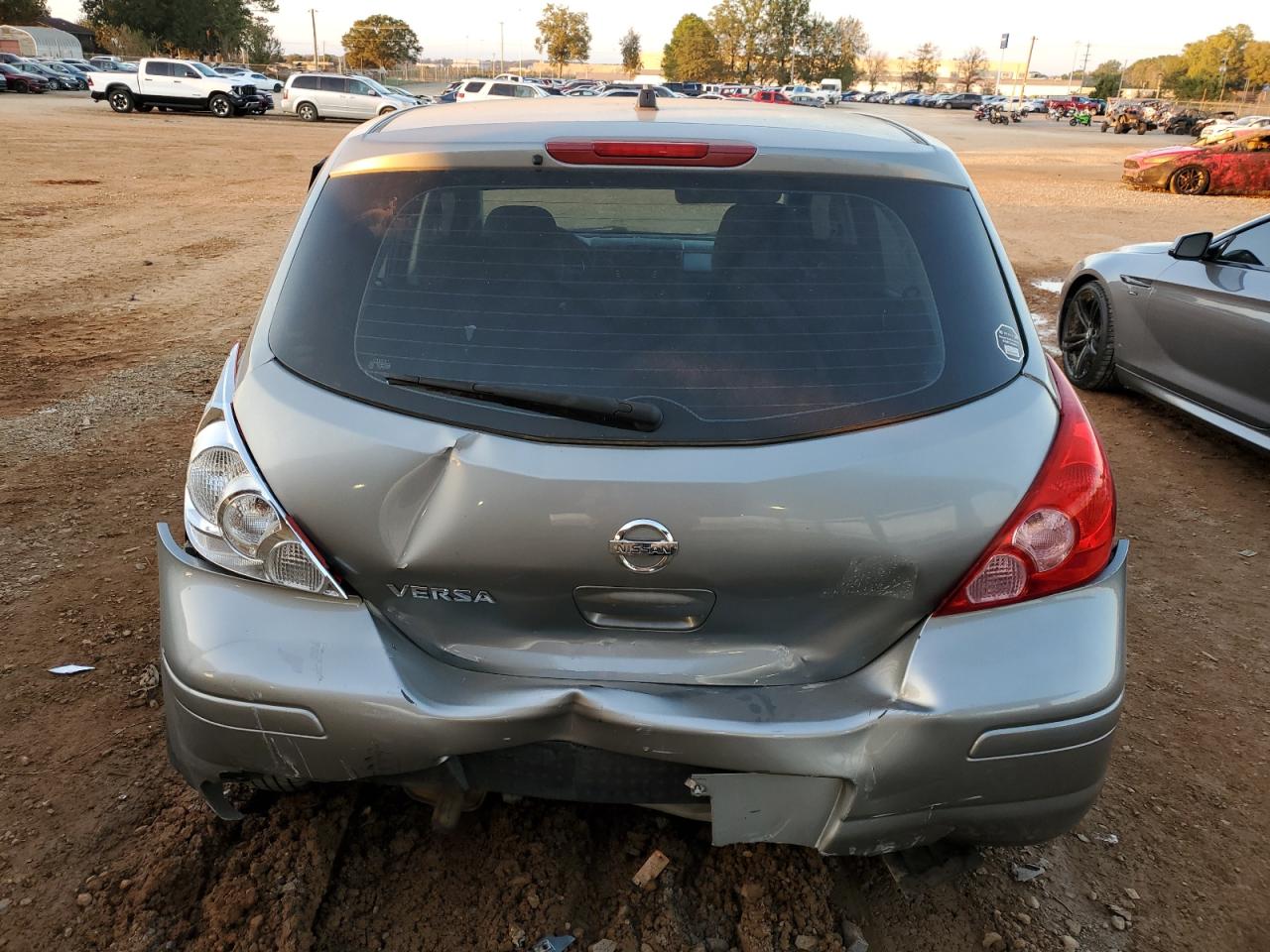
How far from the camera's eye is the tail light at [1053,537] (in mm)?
1921

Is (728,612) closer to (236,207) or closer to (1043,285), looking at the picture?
(1043,285)

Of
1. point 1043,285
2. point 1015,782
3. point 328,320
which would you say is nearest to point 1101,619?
point 1015,782

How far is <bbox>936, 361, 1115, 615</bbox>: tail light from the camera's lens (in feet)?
6.30

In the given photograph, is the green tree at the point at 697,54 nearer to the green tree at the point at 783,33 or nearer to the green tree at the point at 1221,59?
the green tree at the point at 783,33

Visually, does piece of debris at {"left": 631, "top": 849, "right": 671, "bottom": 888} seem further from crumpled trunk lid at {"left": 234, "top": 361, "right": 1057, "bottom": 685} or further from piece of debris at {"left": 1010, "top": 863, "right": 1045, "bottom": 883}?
piece of debris at {"left": 1010, "top": 863, "right": 1045, "bottom": 883}

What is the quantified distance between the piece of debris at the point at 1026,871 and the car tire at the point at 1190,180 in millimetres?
22008

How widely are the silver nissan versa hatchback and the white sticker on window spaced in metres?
0.01

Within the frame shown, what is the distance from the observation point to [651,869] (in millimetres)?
2396

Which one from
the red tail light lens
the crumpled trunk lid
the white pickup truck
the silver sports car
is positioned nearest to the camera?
the crumpled trunk lid

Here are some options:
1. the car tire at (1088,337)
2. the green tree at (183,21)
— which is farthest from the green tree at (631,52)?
the car tire at (1088,337)

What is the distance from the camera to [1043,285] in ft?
34.1

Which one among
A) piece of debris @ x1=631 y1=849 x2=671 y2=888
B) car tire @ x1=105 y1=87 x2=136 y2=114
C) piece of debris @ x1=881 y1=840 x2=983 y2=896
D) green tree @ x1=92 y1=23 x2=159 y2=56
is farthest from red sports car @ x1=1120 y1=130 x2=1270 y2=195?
green tree @ x1=92 y1=23 x2=159 y2=56

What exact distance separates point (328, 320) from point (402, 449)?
1.32 ft

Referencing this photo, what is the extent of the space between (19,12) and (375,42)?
96.9 feet
